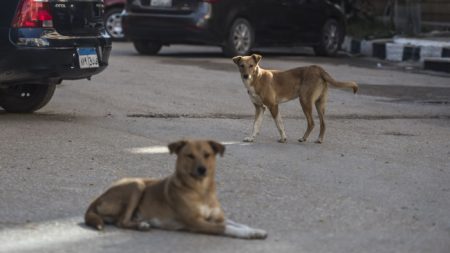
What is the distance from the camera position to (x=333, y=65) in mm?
17594

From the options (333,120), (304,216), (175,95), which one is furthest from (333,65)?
(304,216)

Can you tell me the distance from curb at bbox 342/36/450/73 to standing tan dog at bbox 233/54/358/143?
7.79 metres

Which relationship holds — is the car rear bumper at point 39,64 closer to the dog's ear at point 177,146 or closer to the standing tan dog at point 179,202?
the standing tan dog at point 179,202

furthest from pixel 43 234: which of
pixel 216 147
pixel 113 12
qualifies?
pixel 113 12

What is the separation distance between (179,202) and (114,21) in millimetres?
16242

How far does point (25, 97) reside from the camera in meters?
10.6

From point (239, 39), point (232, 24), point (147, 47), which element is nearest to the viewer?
point (232, 24)

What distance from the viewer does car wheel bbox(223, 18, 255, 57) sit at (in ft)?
58.3

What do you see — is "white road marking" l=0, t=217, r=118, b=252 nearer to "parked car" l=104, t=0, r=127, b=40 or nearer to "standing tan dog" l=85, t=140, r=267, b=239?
"standing tan dog" l=85, t=140, r=267, b=239

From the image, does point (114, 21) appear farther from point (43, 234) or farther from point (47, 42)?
point (43, 234)

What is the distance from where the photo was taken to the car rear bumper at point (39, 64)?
9.65 metres

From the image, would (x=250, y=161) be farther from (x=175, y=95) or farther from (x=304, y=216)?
(x=175, y=95)

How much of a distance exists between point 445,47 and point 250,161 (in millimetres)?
10354

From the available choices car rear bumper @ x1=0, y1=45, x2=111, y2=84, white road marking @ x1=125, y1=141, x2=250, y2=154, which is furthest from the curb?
white road marking @ x1=125, y1=141, x2=250, y2=154
